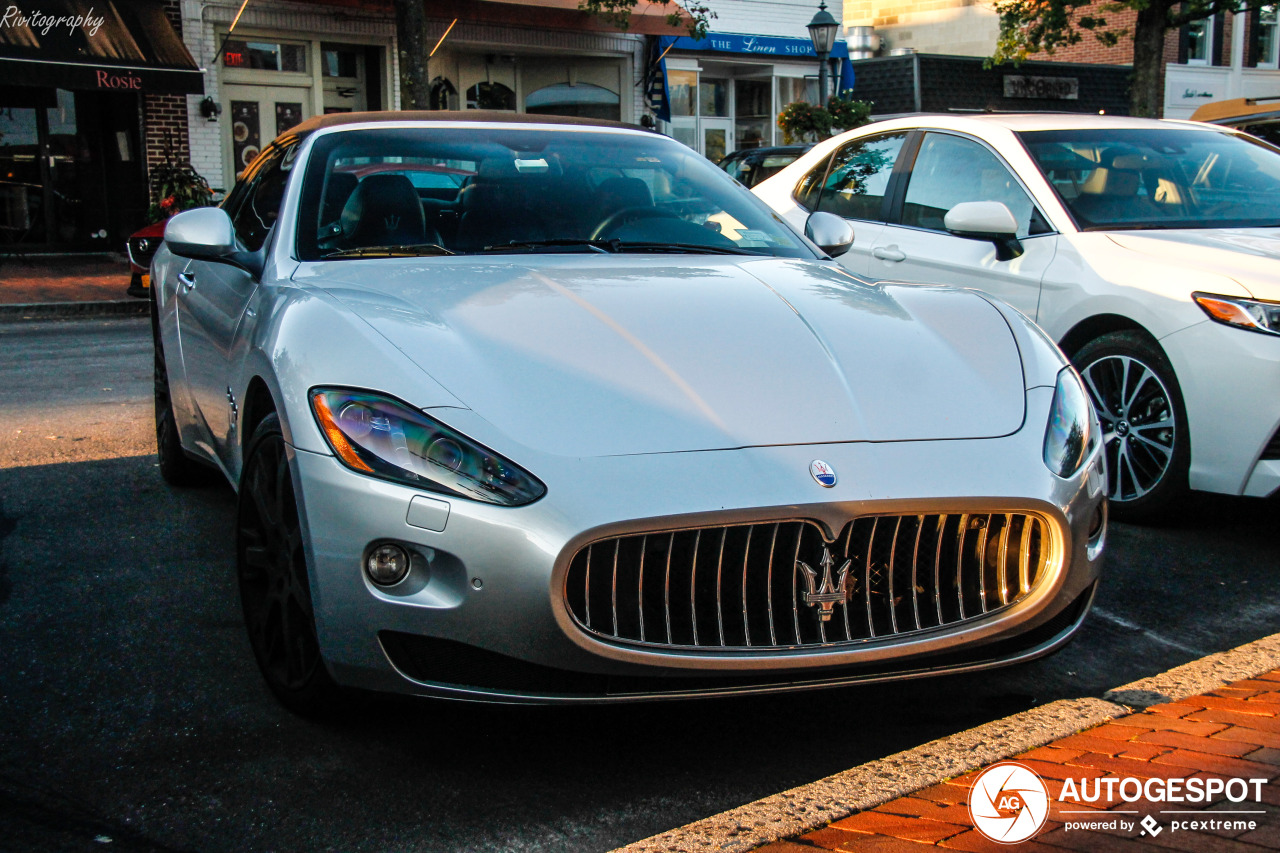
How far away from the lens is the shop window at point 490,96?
22312mm

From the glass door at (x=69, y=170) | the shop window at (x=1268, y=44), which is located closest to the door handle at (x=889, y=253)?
the glass door at (x=69, y=170)

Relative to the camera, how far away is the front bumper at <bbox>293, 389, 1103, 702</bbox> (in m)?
2.49

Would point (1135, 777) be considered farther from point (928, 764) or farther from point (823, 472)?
point (823, 472)

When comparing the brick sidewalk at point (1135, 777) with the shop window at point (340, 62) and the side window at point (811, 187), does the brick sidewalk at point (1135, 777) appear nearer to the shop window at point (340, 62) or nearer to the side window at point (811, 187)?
the side window at point (811, 187)

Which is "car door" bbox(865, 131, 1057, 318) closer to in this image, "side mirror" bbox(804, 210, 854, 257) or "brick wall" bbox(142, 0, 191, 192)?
"side mirror" bbox(804, 210, 854, 257)

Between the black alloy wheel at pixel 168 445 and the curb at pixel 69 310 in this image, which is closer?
Result: the black alloy wheel at pixel 168 445

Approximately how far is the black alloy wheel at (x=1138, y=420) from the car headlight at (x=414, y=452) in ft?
10.0

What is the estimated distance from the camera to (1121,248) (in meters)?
5.10

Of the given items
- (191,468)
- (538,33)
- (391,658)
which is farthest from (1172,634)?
(538,33)

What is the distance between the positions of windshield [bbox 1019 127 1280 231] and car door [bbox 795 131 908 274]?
79cm

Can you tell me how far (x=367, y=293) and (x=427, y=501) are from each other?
0.90 metres

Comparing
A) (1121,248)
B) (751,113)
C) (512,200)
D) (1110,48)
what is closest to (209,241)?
(512,200)

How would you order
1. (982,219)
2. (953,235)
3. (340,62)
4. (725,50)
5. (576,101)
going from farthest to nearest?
(725,50), (576,101), (340,62), (953,235), (982,219)

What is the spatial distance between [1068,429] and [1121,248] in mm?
2360
